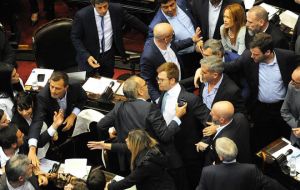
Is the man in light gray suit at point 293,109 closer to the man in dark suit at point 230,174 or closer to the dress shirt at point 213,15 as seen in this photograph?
the man in dark suit at point 230,174

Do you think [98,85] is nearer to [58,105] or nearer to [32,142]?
[58,105]

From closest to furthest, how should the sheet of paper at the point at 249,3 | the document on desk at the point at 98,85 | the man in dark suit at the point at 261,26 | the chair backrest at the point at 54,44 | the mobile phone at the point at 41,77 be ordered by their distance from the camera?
the man in dark suit at the point at 261,26 → the document on desk at the point at 98,85 → the mobile phone at the point at 41,77 → the chair backrest at the point at 54,44 → the sheet of paper at the point at 249,3

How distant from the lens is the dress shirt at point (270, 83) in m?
5.28

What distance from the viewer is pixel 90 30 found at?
20.2ft

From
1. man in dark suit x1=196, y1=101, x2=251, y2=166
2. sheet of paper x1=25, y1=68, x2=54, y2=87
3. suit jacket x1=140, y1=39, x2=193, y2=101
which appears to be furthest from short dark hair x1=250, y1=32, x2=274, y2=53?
sheet of paper x1=25, y1=68, x2=54, y2=87

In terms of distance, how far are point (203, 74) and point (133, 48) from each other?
9.56ft

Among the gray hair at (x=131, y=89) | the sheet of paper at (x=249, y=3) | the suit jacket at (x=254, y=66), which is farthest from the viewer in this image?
the sheet of paper at (x=249, y=3)

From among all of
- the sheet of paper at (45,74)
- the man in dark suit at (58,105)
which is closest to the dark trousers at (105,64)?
the sheet of paper at (45,74)

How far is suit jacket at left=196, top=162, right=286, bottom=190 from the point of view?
171 inches

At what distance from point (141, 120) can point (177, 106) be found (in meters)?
A: 0.34

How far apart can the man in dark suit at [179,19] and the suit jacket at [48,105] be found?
0.98m

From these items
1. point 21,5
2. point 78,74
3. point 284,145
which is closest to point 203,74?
point 284,145

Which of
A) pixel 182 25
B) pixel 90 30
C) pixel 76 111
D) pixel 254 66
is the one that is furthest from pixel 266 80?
pixel 90 30

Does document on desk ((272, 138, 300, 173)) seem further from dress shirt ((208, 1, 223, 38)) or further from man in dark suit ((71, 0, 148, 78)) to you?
man in dark suit ((71, 0, 148, 78))
